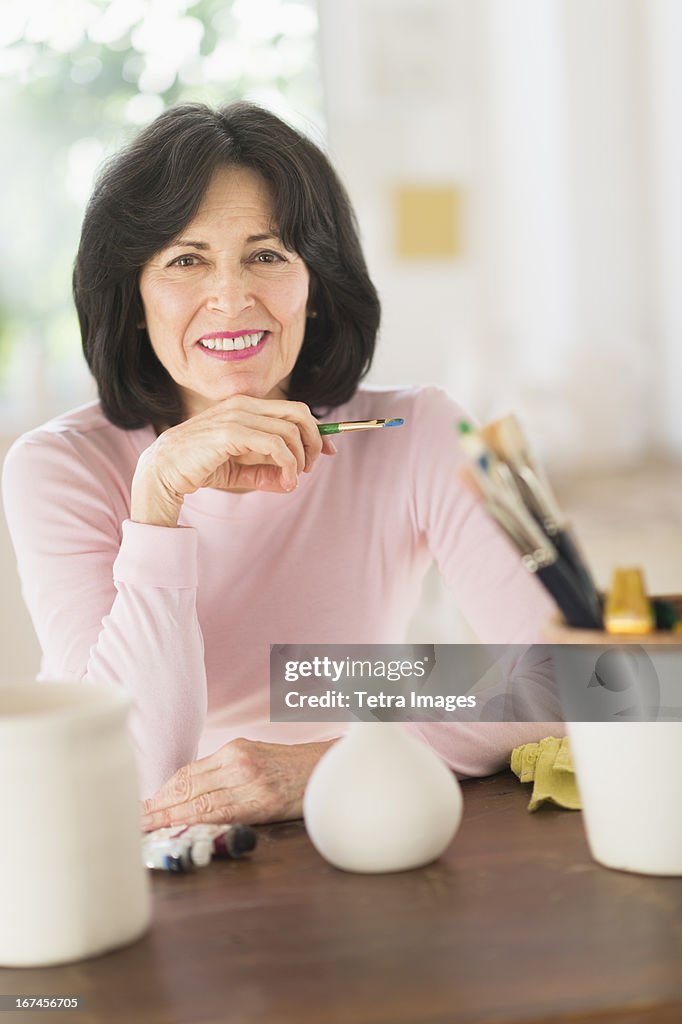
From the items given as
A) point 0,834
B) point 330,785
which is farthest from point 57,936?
point 330,785

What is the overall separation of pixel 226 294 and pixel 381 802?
689 mm

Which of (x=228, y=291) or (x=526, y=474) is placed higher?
(x=228, y=291)

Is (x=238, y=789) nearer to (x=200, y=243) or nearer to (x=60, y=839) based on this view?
(x=60, y=839)

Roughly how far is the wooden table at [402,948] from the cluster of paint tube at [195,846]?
1 cm

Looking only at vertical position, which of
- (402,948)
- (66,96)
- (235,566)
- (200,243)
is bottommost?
(402,948)

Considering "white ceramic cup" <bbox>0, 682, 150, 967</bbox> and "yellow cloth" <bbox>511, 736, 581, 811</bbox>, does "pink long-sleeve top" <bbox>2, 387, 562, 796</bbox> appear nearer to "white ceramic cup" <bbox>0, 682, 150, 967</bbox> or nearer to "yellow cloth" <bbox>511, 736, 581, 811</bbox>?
"yellow cloth" <bbox>511, 736, 581, 811</bbox>

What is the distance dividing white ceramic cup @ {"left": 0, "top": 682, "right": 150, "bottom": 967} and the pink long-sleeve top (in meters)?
0.43

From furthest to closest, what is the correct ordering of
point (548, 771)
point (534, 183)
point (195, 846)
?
point (534, 183) < point (548, 771) < point (195, 846)

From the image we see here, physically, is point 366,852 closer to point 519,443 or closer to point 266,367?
point 519,443

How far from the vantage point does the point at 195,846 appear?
790 mm

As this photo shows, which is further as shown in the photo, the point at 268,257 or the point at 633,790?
the point at 268,257

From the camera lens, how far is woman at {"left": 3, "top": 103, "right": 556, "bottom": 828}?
3.71 feet

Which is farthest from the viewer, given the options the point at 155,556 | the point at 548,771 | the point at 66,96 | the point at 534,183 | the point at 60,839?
the point at 534,183

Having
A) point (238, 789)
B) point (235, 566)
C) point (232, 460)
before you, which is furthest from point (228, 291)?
point (238, 789)
